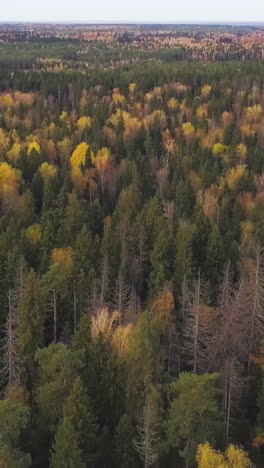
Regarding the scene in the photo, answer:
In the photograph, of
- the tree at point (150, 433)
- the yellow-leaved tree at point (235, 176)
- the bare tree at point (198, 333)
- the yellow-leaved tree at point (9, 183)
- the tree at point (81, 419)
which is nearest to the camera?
the tree at point (81, 419)

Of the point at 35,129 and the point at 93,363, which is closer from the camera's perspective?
the point at 93,363

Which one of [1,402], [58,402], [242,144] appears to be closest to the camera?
[1,402]

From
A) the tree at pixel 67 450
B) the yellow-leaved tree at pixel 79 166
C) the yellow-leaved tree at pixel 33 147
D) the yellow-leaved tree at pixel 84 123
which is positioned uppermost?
the yellow-leaved tree at pixel 84 123

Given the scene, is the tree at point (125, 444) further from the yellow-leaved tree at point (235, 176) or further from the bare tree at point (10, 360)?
the yellow-leaved tree at point (235, 176)

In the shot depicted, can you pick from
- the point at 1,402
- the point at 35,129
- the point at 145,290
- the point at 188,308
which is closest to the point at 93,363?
the point at 1,402

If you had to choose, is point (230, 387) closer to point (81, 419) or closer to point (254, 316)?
point (254, 316)

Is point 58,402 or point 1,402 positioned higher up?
point 1,402

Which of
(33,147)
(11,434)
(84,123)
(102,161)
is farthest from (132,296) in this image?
(84,123)

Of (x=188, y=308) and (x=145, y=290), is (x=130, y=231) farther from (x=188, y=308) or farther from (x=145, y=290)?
(x=188, y=308)

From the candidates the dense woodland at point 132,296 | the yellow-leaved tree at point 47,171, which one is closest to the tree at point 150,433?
the dense woodland at point 132,296
